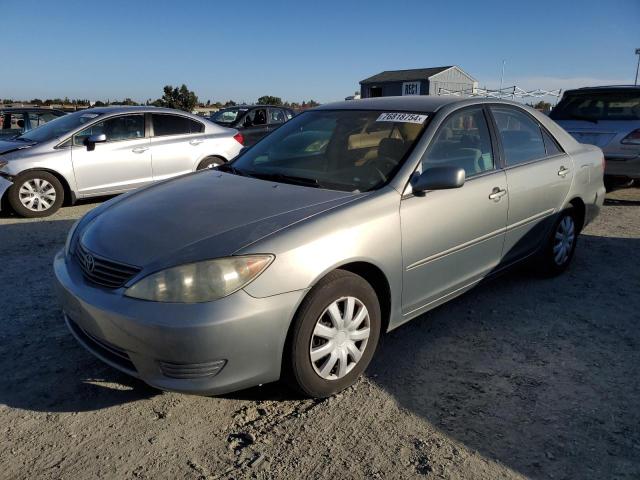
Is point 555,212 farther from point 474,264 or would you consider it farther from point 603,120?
point 603,120


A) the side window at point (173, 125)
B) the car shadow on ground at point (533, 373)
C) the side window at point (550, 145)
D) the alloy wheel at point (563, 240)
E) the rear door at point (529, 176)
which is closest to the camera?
the car shadow on ground at point (533, 373)

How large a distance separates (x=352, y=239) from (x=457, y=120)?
144 cm

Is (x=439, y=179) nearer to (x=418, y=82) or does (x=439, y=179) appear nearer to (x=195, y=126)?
(x=195, y=126)

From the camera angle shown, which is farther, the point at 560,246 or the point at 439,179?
the point at 560,246

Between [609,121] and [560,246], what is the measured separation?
13.0ft

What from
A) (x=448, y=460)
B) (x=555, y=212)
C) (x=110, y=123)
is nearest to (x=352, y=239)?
(x=448, y=460)

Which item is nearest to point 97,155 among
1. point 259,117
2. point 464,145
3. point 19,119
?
point 19,119

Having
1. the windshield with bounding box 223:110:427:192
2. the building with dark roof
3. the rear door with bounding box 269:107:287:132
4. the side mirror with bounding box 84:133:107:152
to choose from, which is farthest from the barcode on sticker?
the building with dark roof


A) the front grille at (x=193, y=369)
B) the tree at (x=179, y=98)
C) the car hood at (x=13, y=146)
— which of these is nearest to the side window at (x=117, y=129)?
the car hood at (x=13, y=146)

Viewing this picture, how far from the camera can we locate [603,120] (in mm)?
7473

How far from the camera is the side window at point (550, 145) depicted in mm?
4274

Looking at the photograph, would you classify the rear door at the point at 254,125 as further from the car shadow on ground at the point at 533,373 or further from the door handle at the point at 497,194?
the door handle at the point at 497,194

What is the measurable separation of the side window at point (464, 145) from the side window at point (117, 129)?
5.38 m

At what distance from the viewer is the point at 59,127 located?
732 centimetres
